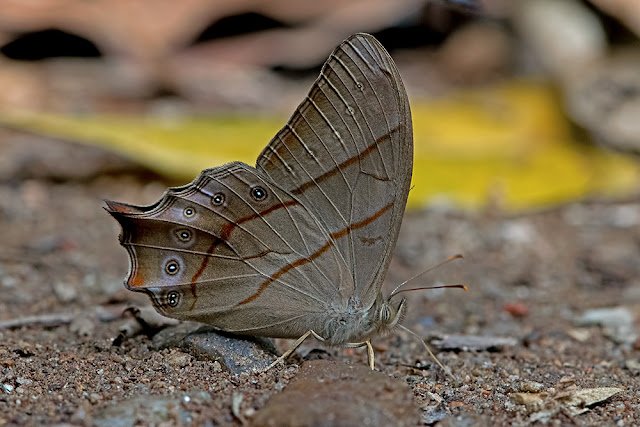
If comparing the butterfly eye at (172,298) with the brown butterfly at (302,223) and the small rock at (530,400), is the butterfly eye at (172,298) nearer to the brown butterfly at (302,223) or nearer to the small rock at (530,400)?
the brown butterfly at (302,223)

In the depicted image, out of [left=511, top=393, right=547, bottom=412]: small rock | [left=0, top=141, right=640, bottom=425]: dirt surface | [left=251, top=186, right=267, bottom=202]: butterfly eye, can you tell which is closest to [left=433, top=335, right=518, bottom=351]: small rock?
[left=0, top=141, right=640, bottom=425]: dirt surface

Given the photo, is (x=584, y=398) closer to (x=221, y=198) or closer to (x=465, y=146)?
(x=221, y=198)

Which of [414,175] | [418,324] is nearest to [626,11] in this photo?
[414,175]

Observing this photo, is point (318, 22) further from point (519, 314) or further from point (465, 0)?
point (465, 0)

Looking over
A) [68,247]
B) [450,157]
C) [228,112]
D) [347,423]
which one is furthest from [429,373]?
[228,112]

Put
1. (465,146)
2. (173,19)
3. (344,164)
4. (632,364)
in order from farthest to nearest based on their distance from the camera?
(465,146)
(173,19)
(632,364)
(344,164)

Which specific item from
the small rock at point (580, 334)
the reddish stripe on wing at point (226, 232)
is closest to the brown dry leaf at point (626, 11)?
the small rock at point (580, 334)
